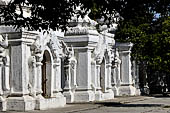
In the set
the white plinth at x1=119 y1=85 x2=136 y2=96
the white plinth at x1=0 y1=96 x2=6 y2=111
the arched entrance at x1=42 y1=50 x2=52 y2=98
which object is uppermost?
the arched entrance at x1=42 y1=50 x2=52 y2=98

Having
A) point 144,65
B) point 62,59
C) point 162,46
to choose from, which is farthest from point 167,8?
point 144,65

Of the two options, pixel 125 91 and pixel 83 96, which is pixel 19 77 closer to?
pixel 83 96

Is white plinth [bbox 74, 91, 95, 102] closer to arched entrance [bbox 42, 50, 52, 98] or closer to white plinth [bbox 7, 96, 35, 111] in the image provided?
arched entrance [bbox 42, 50, 52, 98]

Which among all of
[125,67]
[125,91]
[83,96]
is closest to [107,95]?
[83,96]

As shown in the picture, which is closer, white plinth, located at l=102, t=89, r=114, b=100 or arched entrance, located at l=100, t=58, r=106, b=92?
white plinth, located at l=102, t=89, r=114, b=100

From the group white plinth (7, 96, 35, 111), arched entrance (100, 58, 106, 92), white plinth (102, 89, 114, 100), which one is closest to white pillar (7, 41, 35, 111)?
white plinth (7, 96, 35, 111)

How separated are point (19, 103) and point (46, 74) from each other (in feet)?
11.0

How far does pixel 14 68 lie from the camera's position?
23.3m

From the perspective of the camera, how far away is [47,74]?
25.7 meters

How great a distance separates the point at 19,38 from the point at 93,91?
27.0 feet

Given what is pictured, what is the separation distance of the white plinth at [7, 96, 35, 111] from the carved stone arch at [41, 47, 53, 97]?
2.56 meters

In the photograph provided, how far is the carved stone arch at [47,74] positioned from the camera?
25.5 metres

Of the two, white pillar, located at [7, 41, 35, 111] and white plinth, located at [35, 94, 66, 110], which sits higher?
white pillar, located at [7, 41, 35, 111]

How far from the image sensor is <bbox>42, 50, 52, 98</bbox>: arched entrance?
83.9 ft
